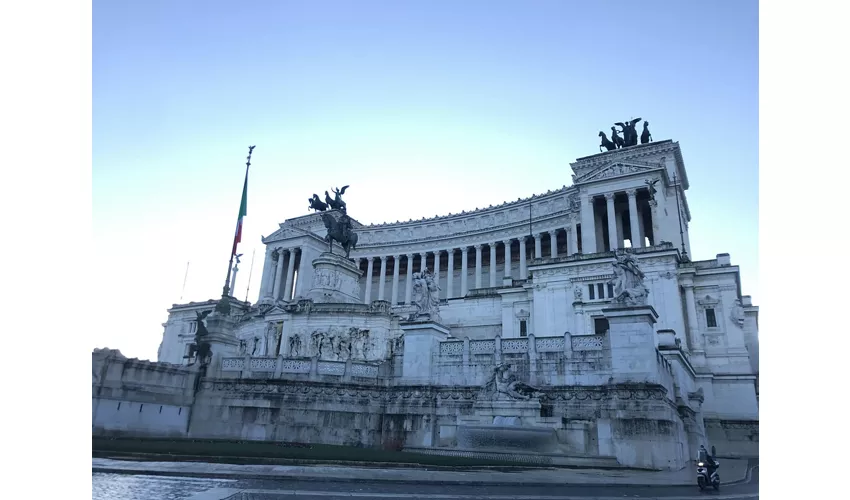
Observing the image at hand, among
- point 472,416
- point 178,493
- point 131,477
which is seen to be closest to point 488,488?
point 178,493

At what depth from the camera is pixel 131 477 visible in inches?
433

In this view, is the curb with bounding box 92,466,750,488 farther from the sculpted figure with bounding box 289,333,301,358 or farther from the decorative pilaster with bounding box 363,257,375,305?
→ the decorative pilaster with bounding box 363,257,375,305

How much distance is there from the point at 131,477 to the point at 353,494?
5.04 m

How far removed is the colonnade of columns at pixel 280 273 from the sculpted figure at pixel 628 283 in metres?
64.5

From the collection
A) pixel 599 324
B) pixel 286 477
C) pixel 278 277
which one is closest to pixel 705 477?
pixel 286 477

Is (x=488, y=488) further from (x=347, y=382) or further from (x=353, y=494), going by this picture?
(x=347, y=382)

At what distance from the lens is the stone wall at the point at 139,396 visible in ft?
55.7

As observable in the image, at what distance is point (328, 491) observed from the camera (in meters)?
9.98

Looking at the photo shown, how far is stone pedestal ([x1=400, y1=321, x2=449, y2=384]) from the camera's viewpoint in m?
24.5

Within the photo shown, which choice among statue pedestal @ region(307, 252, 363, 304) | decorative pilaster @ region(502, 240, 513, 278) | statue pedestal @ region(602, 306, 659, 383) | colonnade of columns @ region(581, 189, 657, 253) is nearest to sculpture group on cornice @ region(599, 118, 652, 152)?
colonnade of columns @ region(581, 189, 657, 253)

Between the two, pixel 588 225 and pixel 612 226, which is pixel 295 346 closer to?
pixel 588 225

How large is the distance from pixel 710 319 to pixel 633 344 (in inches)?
1043

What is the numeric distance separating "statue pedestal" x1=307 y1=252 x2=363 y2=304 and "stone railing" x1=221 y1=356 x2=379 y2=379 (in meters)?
19.8
